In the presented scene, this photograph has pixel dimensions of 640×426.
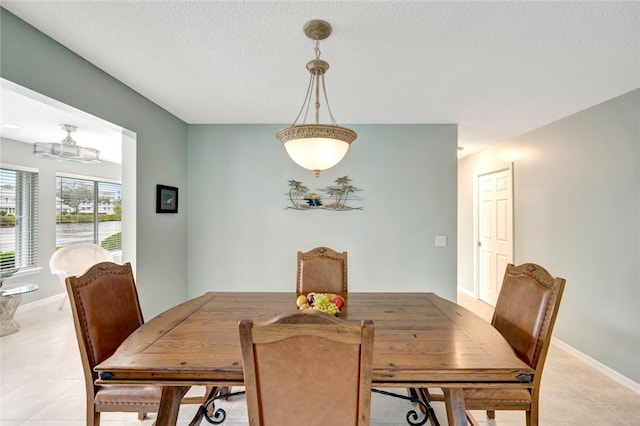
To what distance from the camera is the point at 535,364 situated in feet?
5.10

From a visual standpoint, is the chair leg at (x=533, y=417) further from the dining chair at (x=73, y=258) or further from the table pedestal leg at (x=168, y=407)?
the dining chair at (x=73, y=258)

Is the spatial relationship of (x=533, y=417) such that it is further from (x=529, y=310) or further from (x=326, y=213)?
(x=326, y=213)

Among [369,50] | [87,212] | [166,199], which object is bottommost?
[87,212]

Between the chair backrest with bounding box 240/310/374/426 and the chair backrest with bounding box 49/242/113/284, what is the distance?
4089mm

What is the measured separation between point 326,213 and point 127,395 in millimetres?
2507

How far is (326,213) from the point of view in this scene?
3.64 m

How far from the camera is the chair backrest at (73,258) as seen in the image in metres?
4.11

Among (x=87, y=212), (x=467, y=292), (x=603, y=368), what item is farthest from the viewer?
(x=87, y=212)

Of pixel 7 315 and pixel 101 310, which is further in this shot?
pixel 7 315

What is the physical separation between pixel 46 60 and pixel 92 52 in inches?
10.5

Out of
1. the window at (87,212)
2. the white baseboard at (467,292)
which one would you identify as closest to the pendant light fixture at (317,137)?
the white baseboard at (467,292)

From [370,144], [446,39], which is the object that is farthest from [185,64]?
[370,144]

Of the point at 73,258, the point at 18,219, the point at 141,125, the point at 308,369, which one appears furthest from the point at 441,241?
the point at 18,219

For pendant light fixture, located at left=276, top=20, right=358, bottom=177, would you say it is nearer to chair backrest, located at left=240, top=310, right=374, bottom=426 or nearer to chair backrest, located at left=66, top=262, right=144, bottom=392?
chair backrest, located at left=240, top=310, right=374, bottom=426
